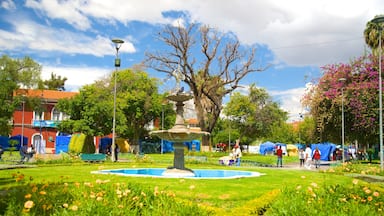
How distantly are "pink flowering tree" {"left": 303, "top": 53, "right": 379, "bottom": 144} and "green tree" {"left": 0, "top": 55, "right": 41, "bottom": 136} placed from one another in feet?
100

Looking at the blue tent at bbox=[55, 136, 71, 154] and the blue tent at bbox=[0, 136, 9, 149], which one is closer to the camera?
the blue tent at bbox=[55, 136, 71, 154]

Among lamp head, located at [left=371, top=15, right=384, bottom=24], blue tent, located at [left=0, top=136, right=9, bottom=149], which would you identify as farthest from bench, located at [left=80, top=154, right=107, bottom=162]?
blue tent, located at [left=0, top=136, right=9, bottom=149]

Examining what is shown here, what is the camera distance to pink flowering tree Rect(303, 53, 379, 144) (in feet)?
96.9

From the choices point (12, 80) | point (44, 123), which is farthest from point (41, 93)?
point (12, 80)

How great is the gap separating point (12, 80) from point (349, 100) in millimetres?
35528

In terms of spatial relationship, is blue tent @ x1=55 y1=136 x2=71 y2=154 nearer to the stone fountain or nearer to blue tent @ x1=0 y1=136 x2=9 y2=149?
blue tent @ x1=0 y1=136 x2=9 y2=149

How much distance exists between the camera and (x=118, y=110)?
166ft

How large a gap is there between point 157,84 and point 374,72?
3431cm

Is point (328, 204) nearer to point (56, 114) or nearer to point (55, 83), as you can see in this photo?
point (56, 114)

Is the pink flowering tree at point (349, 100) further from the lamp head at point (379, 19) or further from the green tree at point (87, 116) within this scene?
the green tree at point (87, 116)

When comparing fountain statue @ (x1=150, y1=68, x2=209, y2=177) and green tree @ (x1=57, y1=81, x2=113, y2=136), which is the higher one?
green tree @ (x1=57, y1=81, x2=113, y2=136)

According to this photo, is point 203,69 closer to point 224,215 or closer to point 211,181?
point 211,181

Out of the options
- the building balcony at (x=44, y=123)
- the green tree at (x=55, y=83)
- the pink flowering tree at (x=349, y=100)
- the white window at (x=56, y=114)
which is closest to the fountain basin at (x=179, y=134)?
the pink flowering tree at (x=349, y=100)

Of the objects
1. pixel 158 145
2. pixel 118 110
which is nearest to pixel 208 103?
pixel 118 110
